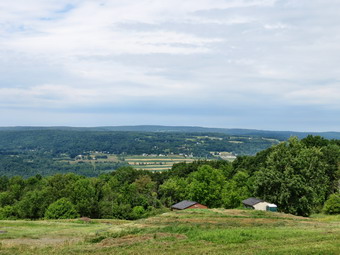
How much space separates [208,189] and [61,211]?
34.4 m

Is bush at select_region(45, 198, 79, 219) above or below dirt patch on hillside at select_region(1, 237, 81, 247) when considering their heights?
below

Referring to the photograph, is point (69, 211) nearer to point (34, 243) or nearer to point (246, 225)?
point (34, 243)

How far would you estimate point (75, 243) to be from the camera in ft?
95.5

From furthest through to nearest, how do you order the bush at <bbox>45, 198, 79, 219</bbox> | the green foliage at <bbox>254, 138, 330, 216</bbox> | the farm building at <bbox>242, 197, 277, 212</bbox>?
the bush at <bbox>45, 198, 79, 219</bbox> < the green foliage at <bbox>254, 138, 330, 216</bbox> < the farm building at <bbox>242, 197, 277, 212</bbox>

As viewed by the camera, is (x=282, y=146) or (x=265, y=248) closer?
(x=265, y=248)

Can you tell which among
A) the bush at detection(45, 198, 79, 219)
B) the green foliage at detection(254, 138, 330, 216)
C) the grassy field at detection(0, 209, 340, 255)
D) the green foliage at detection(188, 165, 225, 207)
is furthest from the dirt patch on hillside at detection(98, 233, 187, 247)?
the green foliage at detection(188, 165, 225, 207)

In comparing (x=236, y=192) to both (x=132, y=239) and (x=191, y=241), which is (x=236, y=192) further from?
(x=191, y=241)

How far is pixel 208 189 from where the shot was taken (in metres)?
79.7

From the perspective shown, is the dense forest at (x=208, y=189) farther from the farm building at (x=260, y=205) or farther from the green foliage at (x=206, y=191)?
the farm building at (x=260, y=205)

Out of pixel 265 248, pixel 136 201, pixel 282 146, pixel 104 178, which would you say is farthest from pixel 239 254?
pixel 104 178

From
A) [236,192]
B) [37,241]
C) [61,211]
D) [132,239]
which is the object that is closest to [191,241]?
[132,239]

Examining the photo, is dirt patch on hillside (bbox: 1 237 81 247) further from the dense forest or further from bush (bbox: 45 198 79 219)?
bush (bbox: 45 198 79 219)

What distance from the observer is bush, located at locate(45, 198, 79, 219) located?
2901 inches

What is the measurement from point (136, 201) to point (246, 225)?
65.7 m
